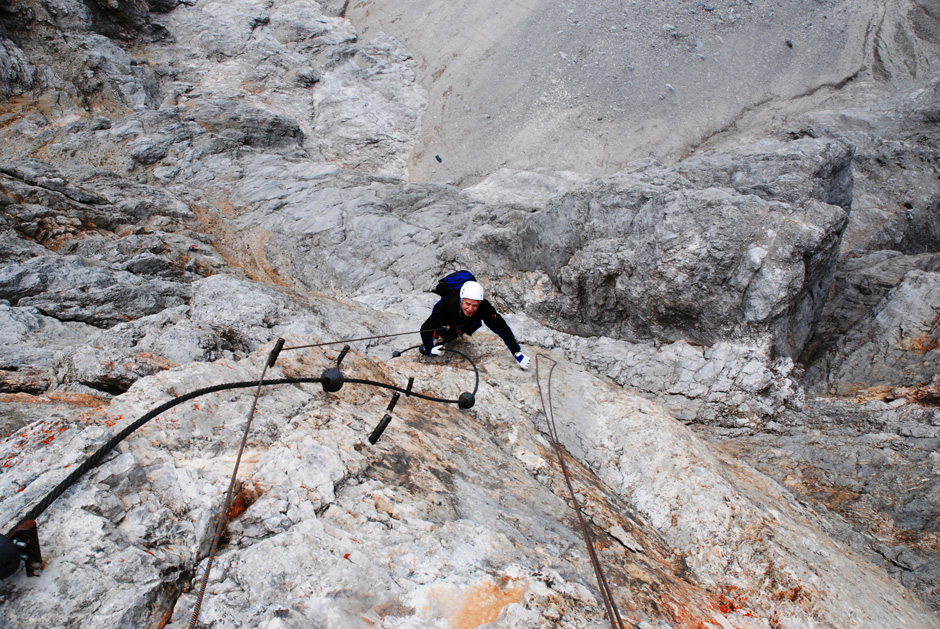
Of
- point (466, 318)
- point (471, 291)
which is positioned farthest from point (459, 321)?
point (471, 291)

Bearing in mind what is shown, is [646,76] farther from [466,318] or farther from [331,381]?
[331,381]

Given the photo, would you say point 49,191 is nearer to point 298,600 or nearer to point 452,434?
point 452,434

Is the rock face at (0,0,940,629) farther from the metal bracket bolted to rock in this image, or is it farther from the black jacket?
the black jacket

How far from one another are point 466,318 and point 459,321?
12cm

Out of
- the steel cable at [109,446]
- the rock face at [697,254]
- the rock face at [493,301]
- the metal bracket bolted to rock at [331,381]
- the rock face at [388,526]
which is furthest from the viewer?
the rock face at [697,254]

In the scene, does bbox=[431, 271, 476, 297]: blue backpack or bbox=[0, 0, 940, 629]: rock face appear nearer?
bbox=[0, 0, 940, 629]: rock face

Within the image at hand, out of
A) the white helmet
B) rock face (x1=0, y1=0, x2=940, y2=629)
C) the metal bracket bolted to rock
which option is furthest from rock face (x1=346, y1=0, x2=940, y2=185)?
the metal bracket bolted to rock

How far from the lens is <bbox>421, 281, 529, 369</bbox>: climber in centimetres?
555

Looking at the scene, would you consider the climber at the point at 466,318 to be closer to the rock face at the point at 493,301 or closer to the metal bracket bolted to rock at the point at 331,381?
the rock face at the point at 493,301

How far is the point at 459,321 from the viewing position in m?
5.99

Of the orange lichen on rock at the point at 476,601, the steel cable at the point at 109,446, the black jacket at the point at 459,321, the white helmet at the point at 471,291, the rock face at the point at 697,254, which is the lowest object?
the black jacket at the point at 459,321

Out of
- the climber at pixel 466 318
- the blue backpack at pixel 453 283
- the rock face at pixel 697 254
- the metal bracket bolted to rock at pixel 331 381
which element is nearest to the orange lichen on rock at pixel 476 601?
the metal bracket bolted to rock at pixel 331 381

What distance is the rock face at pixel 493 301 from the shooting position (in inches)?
96.3

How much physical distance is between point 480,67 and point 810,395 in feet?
49.3
